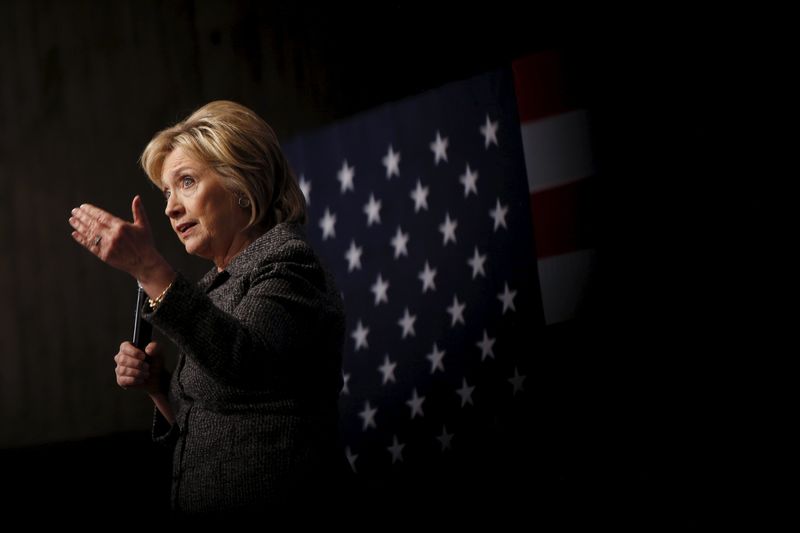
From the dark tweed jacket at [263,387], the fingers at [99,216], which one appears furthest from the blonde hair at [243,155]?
the fingers at [99,216]

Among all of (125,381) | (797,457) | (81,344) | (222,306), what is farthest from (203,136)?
(81,344)

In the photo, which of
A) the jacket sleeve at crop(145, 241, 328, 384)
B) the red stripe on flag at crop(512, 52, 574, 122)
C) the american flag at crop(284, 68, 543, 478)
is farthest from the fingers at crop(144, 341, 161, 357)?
the red stripe on flag at crop(512, 52, 574, 122)

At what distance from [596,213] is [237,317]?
1072 millimetres

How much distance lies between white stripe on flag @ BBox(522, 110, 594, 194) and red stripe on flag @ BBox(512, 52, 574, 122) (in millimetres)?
22

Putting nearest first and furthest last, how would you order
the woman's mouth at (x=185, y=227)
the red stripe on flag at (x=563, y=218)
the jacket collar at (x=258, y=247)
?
the jacket collar at (x=258, y=247) < the woman's mouth at (x=185, y=227) < the red stripe on flag at (x=563, y=218)

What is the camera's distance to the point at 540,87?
1.90 m

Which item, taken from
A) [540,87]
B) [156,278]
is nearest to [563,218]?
[540,87]

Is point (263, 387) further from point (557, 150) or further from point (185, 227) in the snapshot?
point (557, 150)

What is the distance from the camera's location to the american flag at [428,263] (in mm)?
1980

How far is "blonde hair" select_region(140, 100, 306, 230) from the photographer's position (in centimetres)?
118

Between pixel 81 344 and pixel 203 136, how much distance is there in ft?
6.47

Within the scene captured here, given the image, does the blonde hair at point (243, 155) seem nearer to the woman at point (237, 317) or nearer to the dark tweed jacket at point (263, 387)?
the woman at point (237, 317)

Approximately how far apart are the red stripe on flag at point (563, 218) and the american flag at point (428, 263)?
53 millimetres

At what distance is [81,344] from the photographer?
113 inches
